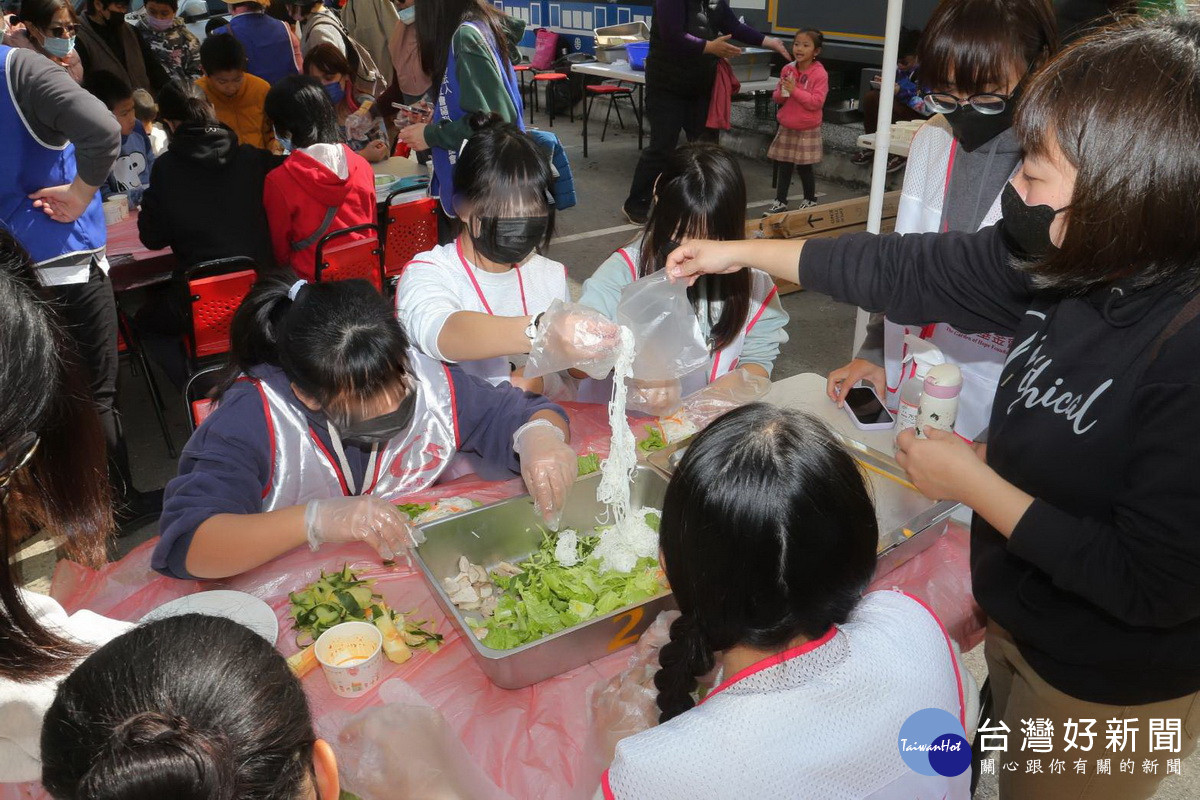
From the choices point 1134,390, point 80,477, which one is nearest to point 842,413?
point 1134,390

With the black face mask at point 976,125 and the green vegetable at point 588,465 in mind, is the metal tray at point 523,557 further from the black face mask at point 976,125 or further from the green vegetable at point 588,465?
the black face mask at point 976,125

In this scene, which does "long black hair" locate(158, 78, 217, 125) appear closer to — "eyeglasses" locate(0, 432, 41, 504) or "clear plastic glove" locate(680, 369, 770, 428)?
"clear plastic glove" locate(680, 369, 770, 428)

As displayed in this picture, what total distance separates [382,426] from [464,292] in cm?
72

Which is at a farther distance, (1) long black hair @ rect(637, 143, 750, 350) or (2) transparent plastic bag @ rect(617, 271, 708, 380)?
(1) long black hair @ rect(637, 143, 750, 350)

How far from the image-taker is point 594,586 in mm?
1658

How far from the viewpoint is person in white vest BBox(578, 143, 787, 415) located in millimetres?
2271

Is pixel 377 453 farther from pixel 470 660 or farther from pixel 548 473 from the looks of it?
pixel 470 660

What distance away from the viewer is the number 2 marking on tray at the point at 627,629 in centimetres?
147

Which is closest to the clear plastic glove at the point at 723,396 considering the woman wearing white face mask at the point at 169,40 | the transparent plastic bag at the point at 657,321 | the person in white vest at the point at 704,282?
the person in white vest at the point at 704,282

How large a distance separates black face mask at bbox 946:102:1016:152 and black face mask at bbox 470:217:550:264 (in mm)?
1143

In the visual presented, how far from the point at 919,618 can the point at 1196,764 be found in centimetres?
184

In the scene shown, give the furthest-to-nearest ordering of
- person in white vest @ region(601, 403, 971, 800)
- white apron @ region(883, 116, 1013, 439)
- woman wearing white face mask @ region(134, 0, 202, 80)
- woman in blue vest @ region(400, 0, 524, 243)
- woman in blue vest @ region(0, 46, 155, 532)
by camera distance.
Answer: woman wearing white face mask @ region(134, 0, 202, 80) < woman in blue vest @ region(400, 0, 524, 243) < woman in blue vest @ region(0, 46, 155, 532) < white apron @ region(883, 116, 1013, 439) < person in white vest @ region(601, 403, 971, 800)

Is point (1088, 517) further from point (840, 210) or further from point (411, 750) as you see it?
point (840, 210)

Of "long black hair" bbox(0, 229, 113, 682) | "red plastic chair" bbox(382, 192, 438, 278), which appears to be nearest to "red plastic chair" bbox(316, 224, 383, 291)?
"red plastic chair" bbox(382, 192, 438, 278)
